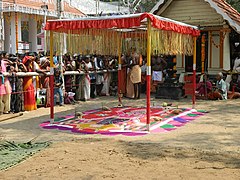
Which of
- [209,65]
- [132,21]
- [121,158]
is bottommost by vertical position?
[121,158]

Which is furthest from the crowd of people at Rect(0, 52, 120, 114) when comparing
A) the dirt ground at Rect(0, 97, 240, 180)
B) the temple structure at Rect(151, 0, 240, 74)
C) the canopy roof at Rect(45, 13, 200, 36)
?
the temple structure at Rect(151, 0, 240, 74)

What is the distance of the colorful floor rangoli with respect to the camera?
8248mm

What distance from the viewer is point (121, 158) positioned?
603 cm

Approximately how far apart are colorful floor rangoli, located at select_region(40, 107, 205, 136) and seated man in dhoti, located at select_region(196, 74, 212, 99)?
9.84 ft

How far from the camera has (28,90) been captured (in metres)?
10.9

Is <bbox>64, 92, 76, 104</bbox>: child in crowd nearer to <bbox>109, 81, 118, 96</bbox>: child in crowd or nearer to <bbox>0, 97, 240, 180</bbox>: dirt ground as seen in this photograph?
<bbox>109, 81, 118, 96</bbox>: child in crowd

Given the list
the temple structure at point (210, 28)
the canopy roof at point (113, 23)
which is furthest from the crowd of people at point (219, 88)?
the canopy roof at point (113, 23)

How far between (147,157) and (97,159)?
814mm

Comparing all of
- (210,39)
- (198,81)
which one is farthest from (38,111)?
(210,39)

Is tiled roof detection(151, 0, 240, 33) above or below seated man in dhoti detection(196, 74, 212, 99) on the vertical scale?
above

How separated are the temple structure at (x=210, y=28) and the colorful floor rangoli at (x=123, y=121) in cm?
451

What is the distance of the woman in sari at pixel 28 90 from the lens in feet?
35.8

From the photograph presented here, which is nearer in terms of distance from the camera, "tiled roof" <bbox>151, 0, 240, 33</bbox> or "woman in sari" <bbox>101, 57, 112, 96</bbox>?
"tiled roof" <bbox>151, 0, 240, 33</bbox>

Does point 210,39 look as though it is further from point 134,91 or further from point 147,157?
point 147,157
